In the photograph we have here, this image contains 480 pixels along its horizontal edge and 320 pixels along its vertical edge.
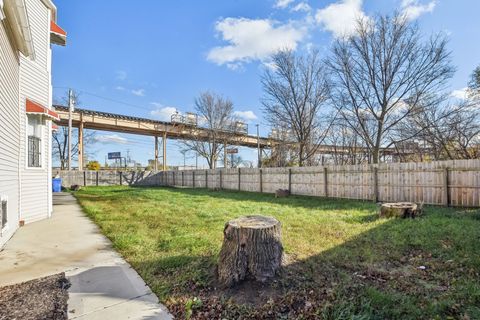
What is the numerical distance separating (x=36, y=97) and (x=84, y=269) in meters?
5.80

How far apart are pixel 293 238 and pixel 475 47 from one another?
1191 centimetres

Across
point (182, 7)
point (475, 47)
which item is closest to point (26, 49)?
point (182, 7)

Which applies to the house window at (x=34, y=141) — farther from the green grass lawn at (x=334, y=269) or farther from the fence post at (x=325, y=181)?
the fence post at (x=325, y=181)

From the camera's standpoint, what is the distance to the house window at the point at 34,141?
22.8 feet

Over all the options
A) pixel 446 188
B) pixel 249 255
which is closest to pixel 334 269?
pixel 249 255

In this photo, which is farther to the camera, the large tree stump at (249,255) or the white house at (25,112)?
the white house at (25,112)

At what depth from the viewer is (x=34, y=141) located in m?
7.13

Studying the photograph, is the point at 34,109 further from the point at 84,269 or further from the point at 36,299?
the point at 36,299

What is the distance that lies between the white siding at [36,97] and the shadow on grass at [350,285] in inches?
197

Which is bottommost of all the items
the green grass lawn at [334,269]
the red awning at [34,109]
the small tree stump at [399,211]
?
the green grass lawn at [334,269]

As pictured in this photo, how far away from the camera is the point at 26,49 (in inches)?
231

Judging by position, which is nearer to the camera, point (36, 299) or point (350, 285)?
point (36, 299)

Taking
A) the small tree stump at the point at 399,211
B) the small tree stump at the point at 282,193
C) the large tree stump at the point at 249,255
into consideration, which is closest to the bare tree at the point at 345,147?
the small tree stump at the point at 282,193

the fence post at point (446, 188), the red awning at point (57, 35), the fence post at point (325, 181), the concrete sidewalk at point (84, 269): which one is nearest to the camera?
the concrete sidewalk at point (84, 269)
